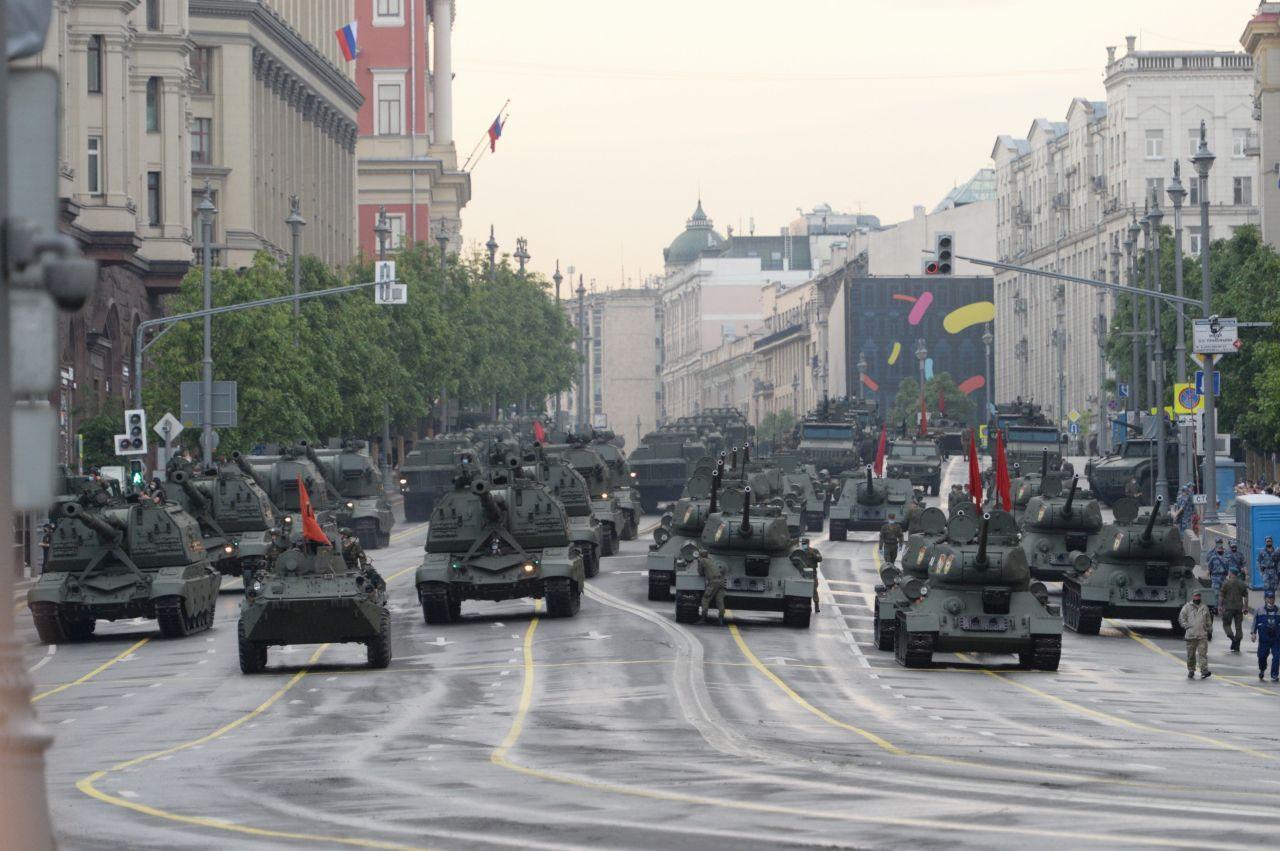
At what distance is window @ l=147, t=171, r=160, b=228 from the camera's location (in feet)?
265

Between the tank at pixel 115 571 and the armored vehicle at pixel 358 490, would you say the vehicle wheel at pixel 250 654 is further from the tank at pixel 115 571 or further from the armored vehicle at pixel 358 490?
the armored vehicle at pixel 358 490

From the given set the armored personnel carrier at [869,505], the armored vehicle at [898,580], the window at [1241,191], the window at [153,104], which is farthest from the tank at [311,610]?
the window at [1241,191]

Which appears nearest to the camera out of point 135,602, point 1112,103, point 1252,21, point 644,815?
point 644,815

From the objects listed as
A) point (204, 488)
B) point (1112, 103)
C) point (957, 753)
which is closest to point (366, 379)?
point (204, 488)

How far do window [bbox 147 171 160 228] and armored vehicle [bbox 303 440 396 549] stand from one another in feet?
71.0

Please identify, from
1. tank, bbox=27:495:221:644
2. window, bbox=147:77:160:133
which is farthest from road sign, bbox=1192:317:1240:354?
window, bbox=147:77:160:133

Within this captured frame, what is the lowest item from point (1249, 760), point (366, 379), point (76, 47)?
point (1249, 760)

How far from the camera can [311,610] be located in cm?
3186

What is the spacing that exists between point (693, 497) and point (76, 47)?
1373 inches

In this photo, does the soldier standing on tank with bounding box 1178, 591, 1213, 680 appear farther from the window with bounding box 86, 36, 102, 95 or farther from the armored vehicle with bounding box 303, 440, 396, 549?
the window with bounding box 86, 36, 102, 95

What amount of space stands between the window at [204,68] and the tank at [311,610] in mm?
67207

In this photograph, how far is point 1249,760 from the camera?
73.3 feet

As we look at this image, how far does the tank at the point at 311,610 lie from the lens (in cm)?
3186

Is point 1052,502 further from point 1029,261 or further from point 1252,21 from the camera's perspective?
point 1029,261
